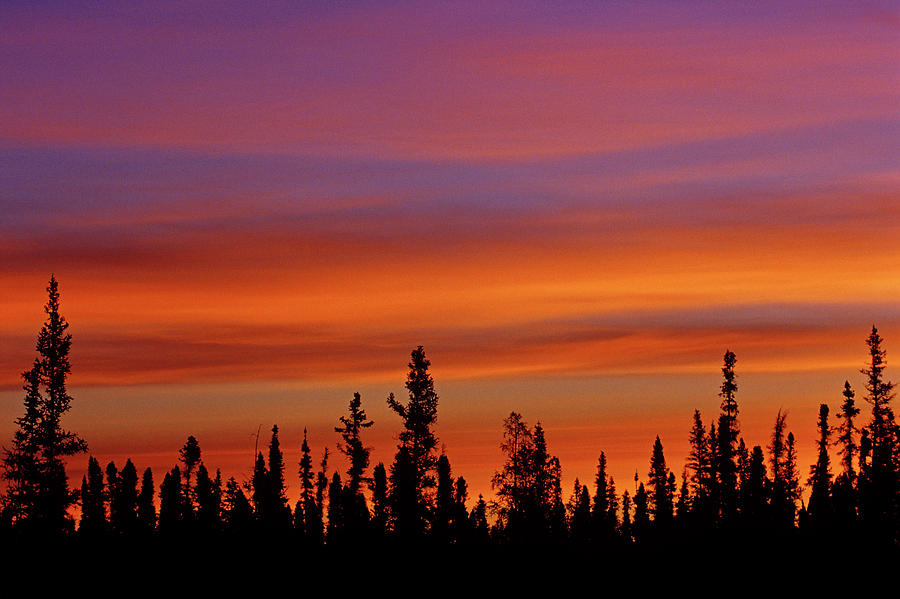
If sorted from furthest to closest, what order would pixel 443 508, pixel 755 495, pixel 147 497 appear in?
pixel 147 497, pixel 755 495, pixel 443 508

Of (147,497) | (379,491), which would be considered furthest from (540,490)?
(147,497)

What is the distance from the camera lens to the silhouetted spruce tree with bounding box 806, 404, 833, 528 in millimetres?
90675

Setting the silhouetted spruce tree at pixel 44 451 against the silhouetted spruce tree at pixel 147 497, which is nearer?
the silhouetted spruce tree at pixel 44 451

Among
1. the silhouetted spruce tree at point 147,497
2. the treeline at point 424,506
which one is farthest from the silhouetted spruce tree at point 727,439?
the silhouetted spruce tree at point 147,497

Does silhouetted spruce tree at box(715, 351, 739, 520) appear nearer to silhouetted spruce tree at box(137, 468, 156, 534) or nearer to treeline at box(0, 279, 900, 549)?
treeline at box(0, 279, 900, 549)

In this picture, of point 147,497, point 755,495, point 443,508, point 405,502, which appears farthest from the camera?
point 147,497

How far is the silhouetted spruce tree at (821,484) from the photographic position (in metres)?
90.7

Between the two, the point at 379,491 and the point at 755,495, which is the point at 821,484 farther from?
the point at 379,491

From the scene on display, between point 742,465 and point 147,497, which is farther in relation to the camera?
point 147,497

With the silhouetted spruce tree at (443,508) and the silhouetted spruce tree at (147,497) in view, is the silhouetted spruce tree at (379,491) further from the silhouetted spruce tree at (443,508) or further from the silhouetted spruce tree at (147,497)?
the silhouetted spruce tree at (147,497)

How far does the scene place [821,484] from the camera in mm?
113500

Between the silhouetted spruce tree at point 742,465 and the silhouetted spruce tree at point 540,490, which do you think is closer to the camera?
the silhouetted spruce tree at point 540,490

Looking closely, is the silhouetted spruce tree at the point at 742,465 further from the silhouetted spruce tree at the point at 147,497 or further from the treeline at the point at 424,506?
the silhouetted spruce tree at the point at 147,497

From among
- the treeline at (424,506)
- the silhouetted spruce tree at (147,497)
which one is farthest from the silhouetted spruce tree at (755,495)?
the silhouetted spruce tree at (147,497)
